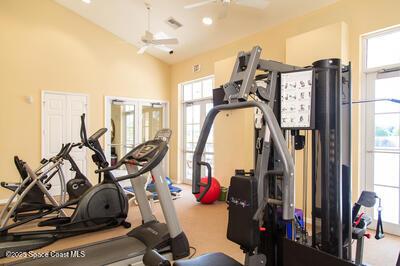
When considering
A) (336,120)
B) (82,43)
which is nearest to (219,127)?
(82,43)

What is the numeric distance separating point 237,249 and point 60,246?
79.4 inches

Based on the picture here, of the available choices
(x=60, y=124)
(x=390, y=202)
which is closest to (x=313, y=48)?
(x=390, y=202)

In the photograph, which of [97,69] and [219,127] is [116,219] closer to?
[219,127]

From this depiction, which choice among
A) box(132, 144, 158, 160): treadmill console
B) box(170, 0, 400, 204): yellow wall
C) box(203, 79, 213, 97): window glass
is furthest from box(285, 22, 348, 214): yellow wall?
box(203, 79, 213, 97): window glass

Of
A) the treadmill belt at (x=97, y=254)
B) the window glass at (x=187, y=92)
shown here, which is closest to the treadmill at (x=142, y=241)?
the treadmill belt at (x=97, y=254)

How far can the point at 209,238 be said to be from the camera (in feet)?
11.2

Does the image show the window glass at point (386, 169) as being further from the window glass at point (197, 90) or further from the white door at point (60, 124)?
the white door at point (60, 124)

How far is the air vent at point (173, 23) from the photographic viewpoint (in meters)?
5.15

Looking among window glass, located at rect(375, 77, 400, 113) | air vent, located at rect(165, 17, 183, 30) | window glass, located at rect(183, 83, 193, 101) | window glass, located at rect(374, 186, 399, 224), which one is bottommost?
window glass, located at rect(374, 186, 399, 224)

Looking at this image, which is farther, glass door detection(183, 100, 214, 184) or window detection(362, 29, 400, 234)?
glass door detection(183, 100, 214, 184)

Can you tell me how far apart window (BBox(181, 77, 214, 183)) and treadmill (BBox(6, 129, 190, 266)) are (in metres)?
3.42

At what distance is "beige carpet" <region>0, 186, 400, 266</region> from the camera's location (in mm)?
2938

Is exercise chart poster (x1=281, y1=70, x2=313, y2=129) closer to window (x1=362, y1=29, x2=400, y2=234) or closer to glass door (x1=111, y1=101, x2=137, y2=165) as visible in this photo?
window (x1=362, y1=29, x2=400, y2=234)

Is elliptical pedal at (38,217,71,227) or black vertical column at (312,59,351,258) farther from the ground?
black vertical column at (312,59,351,258)
